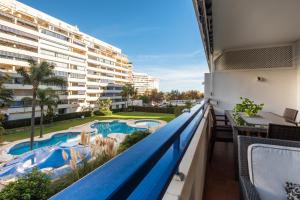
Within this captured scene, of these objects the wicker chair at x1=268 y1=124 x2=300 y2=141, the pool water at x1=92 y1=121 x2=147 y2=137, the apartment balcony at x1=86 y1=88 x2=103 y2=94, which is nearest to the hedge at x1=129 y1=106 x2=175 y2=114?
the apartment balcony at x1=86 y1=88 x2=103 y2=94

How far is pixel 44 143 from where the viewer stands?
12469 mm

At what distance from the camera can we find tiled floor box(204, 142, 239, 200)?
1.99 metres

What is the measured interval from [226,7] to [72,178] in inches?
157

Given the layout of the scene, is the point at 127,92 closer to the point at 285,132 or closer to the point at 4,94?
the point at 4,94

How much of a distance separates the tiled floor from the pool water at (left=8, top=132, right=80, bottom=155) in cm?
1129

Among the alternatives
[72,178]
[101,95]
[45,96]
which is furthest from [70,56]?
[72,178]

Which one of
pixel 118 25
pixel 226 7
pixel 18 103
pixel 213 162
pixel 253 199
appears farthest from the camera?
pixel 118 25

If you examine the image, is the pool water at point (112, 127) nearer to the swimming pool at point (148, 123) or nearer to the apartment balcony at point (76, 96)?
the swimming pool at point (148, 123)

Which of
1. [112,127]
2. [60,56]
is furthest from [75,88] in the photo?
[112,127]

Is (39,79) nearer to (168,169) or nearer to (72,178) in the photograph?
(72,178)

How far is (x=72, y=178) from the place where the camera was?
3.76m

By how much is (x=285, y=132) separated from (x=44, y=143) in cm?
1369

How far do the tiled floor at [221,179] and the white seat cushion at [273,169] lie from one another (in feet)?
2.65

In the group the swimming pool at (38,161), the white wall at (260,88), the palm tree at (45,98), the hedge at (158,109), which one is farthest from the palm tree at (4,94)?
the hedge at (158,109)
